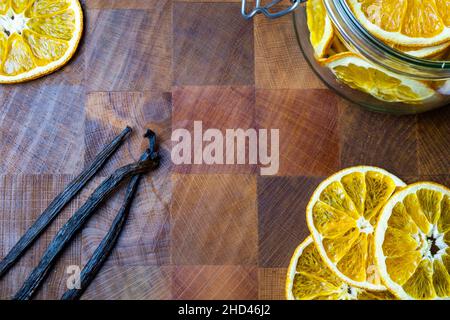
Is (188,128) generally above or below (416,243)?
above

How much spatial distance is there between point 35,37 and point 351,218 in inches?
36.3

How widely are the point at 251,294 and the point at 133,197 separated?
0.39 metres

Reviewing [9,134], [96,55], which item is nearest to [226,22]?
[96,55]

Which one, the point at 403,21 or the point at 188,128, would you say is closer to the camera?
the point at 403,21

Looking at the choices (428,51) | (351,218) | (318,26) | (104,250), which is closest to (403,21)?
(428,51)

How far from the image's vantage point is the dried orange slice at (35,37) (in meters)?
1.38

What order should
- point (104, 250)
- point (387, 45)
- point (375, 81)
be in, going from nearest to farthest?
point (387, 45) → point (375, 81) → point (104, 250)

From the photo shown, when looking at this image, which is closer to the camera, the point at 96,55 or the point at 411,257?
the point at 411,257

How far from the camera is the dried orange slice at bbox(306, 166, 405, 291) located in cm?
128

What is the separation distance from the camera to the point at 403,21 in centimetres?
113

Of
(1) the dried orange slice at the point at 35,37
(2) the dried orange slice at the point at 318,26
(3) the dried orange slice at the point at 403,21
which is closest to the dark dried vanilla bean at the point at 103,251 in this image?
(1) the dried orange slice at the point at 35,37

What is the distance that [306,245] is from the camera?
52.5 inches

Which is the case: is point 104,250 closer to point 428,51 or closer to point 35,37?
point 35,37
